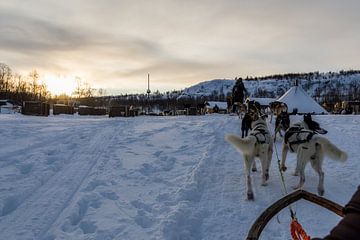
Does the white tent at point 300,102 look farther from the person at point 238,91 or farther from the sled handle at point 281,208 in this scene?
the sled handle at point 281,208

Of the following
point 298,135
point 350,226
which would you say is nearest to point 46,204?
point 298,135

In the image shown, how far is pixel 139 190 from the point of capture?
25.1ft

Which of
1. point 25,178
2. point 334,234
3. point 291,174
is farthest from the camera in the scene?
point 291,174

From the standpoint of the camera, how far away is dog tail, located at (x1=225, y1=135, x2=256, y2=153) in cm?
662

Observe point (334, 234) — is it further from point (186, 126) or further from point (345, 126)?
point (345, 126)

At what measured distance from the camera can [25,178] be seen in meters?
8.01

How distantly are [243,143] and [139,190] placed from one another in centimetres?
230

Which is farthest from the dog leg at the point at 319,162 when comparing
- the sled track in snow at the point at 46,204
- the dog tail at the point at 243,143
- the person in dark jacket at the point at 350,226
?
the person in dark jacket at the point at 350,226

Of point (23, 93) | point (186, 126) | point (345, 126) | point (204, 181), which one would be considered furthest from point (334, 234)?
point (23, 93)

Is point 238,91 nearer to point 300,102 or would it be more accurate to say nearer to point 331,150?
point 300,102

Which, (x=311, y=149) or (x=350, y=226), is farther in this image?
(x=311, y=149)

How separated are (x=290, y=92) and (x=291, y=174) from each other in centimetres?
2844

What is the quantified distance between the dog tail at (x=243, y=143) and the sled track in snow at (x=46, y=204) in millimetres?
3099

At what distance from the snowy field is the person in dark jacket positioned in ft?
10.9
